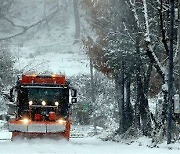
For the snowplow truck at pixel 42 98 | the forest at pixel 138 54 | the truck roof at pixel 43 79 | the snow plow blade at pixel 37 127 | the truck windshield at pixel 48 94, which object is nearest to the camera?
the snow plow blade at pixel 37 127

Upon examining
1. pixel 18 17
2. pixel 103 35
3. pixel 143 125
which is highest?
pixel 18 17

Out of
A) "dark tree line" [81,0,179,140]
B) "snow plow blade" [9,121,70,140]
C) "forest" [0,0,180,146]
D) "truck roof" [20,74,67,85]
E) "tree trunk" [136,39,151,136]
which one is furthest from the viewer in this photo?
"tree trunk" [136,39,151,136]

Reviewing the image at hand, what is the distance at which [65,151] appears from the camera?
1664 cm

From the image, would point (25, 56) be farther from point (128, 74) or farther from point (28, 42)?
point (128, 74)

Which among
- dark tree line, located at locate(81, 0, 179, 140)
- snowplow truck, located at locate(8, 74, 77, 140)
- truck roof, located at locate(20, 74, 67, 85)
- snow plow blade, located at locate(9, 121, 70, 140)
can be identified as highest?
dark tree line, located at locate(81, 0, 179, 140)

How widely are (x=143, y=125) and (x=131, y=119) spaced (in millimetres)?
3374

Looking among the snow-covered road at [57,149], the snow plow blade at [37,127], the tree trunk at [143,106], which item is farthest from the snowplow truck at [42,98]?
the tree trunk at [143,106]

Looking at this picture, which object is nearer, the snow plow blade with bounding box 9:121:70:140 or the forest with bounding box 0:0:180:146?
the snow plow blade with bounding box 9:121:70:140

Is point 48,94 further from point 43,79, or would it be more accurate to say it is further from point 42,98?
point 43,79

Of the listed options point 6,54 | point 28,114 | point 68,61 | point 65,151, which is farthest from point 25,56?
point 65,151

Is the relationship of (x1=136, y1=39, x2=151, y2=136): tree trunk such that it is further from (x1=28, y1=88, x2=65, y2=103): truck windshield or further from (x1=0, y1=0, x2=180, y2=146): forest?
(x1=28, y1=88, x2=65, y2=103): truck windshield

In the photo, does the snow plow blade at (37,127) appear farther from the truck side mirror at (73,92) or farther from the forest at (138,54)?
the forest at (138,54)

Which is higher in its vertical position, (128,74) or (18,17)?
(18,17)

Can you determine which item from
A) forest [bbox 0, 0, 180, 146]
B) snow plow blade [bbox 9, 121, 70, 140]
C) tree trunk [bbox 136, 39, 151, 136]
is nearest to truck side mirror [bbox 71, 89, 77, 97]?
snow plow blade [bbox 9, 121, 70, 140]
